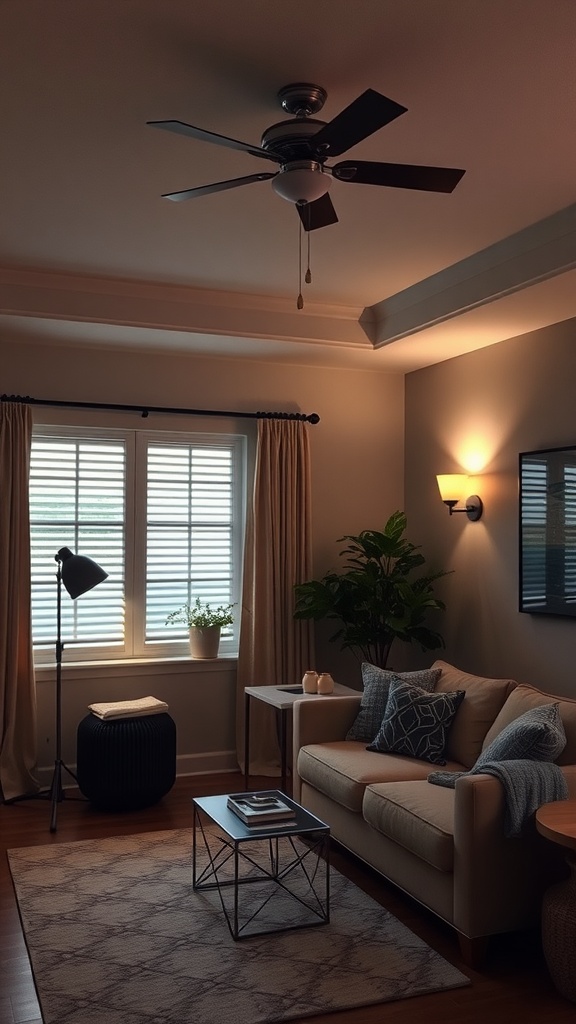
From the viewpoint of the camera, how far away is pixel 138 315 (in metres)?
5.23

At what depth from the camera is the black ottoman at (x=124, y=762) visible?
5.11 m

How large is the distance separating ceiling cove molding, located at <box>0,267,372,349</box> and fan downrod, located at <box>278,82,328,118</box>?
232cm

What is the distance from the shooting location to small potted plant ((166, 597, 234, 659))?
19.7 feet

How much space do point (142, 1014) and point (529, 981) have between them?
136 cm

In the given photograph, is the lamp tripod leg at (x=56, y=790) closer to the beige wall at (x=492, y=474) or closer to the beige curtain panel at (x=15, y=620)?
the beige curtain panel at (x=15, y=620)

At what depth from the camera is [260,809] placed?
372 cm

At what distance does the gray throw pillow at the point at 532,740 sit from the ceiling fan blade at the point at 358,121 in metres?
2.25

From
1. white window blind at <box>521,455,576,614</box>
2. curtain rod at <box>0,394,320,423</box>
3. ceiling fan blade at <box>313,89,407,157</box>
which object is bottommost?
white window blind at <box>521,455,576,614</box>

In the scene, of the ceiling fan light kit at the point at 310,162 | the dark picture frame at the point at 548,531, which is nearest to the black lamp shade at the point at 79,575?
the dark picture frame at the point at 548,531

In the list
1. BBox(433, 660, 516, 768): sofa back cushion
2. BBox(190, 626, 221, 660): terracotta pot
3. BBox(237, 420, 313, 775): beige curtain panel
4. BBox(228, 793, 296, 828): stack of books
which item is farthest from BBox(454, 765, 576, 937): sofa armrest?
BBox(190, 626, 221, 660): terracotta pot

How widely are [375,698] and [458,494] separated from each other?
1613 millimetres

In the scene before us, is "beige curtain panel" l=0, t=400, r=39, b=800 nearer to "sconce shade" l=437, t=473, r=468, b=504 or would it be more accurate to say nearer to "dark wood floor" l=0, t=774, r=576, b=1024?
"dark wood floor" l=0, t=774, r=576, b=1024

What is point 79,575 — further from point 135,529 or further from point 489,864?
point 489,864

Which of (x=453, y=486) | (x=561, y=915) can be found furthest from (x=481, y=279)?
(x=561, y=915)
